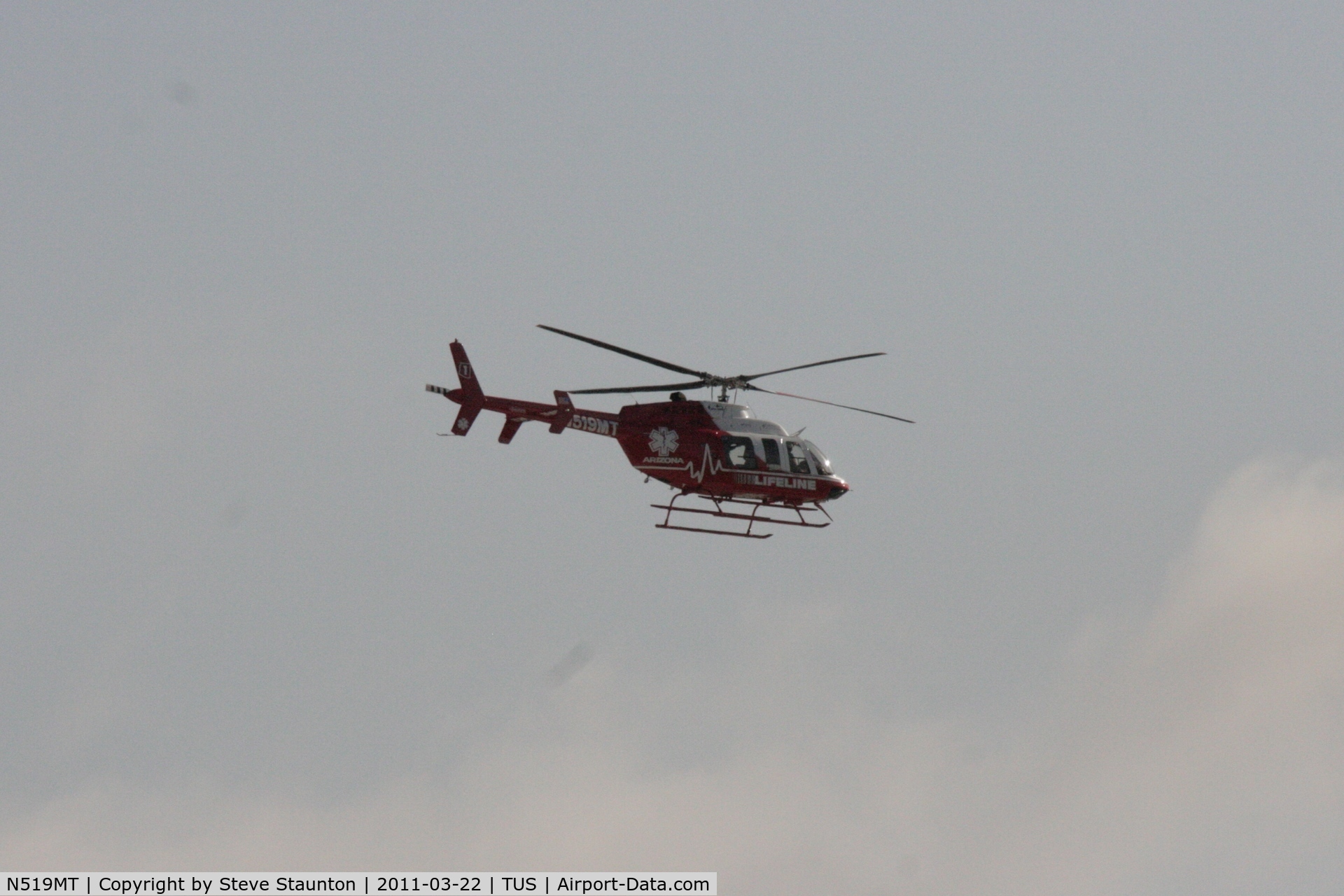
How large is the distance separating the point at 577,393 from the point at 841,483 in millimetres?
6811

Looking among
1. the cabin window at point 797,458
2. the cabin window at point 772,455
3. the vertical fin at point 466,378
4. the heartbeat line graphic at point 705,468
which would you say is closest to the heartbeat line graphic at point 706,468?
the heartbeat line graphic at point 705,468

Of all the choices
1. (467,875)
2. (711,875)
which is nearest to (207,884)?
(467,875)

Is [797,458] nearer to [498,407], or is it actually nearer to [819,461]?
[819,461]

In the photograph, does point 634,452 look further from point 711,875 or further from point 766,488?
point 711,875

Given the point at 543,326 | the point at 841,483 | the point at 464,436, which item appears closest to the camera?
the point at 543,326

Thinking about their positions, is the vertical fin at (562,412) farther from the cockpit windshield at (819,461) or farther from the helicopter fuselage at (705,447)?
the cockpit windshield at (819,461)

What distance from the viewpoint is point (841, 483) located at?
44.7m

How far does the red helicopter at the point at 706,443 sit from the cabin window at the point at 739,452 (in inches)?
0.6

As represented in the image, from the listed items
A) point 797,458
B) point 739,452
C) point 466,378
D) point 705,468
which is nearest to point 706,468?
point 705,468

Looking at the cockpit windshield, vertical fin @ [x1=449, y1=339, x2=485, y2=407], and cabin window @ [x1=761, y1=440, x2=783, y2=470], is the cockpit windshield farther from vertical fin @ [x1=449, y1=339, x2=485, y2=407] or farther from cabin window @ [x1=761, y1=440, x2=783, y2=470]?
vertical fin @ [x1=449, y1=339, x2=485, y2=407]

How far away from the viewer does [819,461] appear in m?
44.4

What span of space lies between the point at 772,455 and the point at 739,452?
0.87 m

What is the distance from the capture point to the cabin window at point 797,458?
43938 mm

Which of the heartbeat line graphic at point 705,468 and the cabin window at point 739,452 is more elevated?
the cabin window at point 739,452
